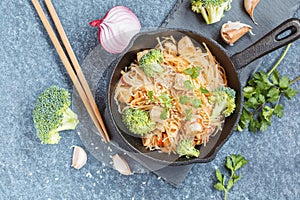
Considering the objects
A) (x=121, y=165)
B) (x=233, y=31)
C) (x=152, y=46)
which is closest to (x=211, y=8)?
(x=233, y=31)

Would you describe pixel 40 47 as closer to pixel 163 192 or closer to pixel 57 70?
pixel 57 70

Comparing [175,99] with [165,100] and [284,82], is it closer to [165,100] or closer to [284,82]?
[165,100]

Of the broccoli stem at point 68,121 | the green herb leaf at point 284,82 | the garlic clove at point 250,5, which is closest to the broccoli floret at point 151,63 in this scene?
the broccoli stem at point 68,121

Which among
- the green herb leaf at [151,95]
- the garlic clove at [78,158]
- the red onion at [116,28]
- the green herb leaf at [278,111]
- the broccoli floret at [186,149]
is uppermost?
the red onion at [116,28]

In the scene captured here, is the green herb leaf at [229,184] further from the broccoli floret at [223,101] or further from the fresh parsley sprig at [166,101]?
the fresh parsley sprig at [166,101]

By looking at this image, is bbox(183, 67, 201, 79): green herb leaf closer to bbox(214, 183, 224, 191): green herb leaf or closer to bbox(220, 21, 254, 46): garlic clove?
bbox(220, 21, 254, 46): garlic clove

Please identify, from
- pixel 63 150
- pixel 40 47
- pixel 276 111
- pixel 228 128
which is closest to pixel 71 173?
pixel 63 150

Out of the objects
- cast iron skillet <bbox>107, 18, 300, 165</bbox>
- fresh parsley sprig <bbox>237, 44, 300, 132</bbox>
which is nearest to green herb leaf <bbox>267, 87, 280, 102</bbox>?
fresh parsley sprig <bbox>237, 44, 300, 132</bbox>
